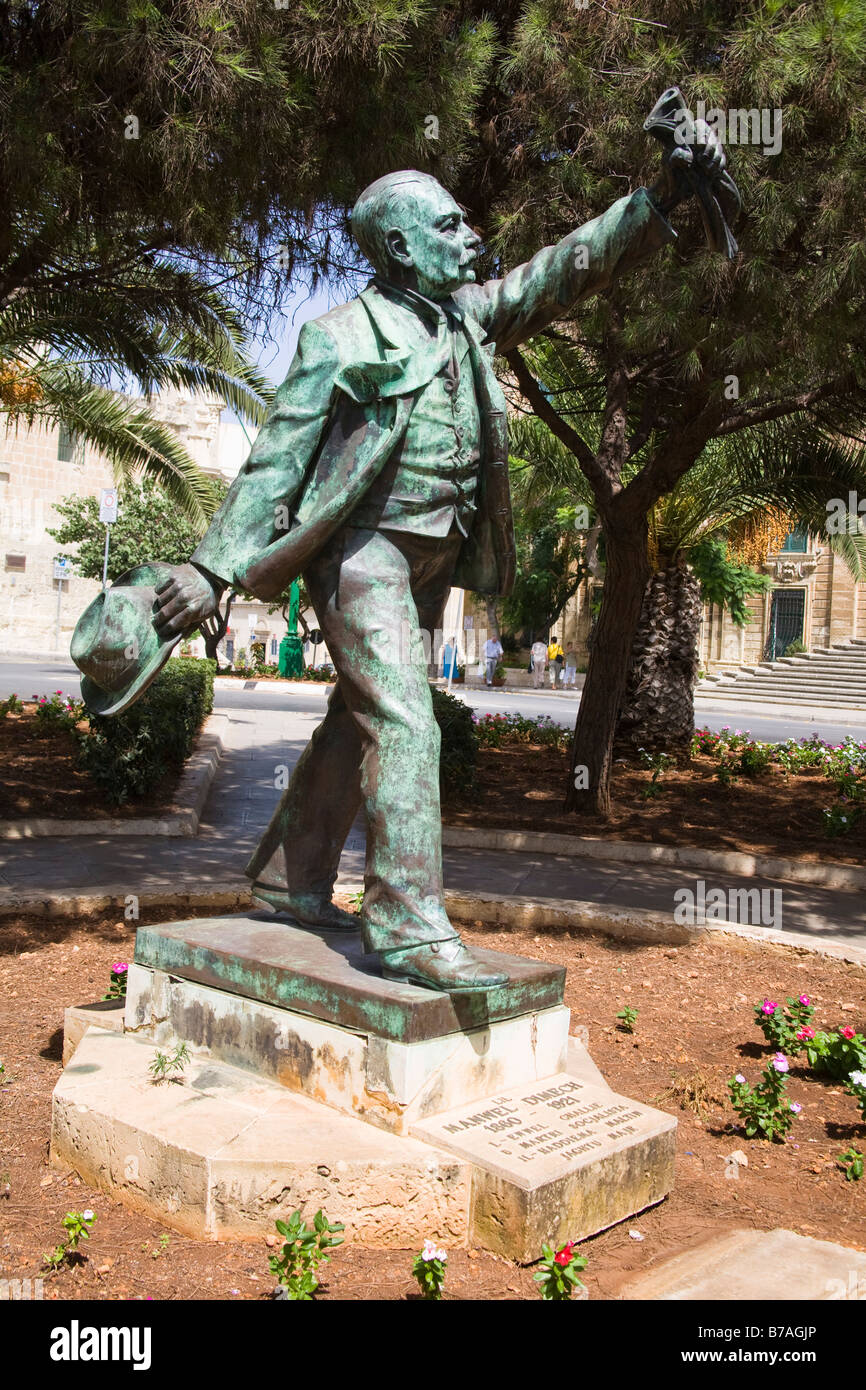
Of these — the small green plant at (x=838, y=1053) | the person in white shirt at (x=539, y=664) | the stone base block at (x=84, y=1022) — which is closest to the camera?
the stone base block at (x=84, y=1022)

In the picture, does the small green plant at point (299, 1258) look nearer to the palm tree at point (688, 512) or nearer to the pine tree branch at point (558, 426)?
→ the pine tree branch at point (558, 426)

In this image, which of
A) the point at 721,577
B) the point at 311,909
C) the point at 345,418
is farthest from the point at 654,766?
the point at 721,577

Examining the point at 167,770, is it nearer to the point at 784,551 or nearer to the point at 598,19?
the point at 598,19

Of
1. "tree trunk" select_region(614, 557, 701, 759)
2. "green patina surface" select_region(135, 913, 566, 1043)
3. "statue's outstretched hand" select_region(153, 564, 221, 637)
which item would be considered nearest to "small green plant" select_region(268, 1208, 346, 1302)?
"green patina surface" select_region(135, 913, 566, 1043)

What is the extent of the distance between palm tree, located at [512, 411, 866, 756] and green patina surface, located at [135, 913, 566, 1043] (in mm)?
8523

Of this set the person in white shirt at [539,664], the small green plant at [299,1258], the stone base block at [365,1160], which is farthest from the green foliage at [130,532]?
the small green plant at [299,1258]

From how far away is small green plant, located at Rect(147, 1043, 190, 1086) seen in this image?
3062 millimetres

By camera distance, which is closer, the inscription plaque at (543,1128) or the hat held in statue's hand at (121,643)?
the inscription plaque at (543,1128)

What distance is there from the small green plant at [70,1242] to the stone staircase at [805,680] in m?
27.0

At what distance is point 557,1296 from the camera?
7.55ft

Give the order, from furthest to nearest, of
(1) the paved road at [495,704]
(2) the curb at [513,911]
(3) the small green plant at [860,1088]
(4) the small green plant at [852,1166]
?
1. (1) the paved road at [495,704]
2. (2) the curb at [513,911]
3. (3) the small green plant at [860,1088]
4. (4) the small green plant at [852,1166]

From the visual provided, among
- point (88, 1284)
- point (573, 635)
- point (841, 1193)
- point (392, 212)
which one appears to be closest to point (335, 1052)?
point (88, 1284)

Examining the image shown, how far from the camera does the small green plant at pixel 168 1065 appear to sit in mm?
3062

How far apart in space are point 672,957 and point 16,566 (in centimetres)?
3751
